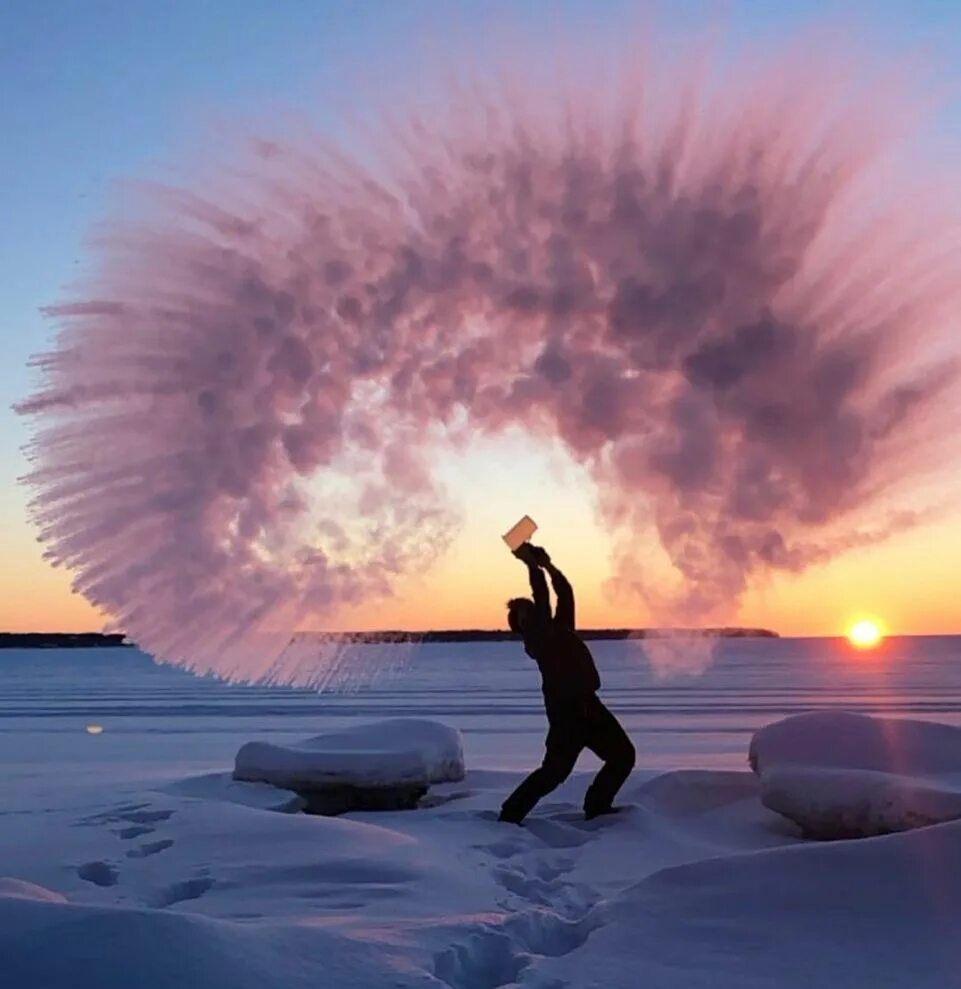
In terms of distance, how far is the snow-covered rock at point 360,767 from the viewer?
34.3 feet

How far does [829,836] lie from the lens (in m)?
8.36

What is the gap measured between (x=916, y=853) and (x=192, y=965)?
332 centimetres

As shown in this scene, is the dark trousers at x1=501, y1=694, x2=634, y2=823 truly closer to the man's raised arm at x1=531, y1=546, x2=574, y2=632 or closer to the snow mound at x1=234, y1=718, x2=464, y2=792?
the man's raised arm at x1=531, y1=546, x2=574, y2=632

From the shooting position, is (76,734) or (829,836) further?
(76,734)

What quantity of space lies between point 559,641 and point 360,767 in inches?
95.1

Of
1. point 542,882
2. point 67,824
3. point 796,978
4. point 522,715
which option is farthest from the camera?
point 522,715

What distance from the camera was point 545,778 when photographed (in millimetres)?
9117

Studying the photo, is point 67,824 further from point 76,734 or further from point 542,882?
point 76,734

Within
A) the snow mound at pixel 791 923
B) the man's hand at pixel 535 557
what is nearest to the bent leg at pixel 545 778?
the man's hand at pixel 535 557

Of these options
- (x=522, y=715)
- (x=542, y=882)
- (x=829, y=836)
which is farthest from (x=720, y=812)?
(x=522, y=715)

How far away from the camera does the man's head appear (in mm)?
9414

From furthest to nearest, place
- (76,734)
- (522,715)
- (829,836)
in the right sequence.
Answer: (522,715) → (76,734) → (829,836)

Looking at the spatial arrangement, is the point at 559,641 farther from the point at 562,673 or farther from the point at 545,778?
the point at 545,778

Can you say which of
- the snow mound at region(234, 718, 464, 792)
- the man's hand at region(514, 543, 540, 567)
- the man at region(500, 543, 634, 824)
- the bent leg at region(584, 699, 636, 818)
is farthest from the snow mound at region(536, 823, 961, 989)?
the snow mound at region(234, 718, 464, 792)
